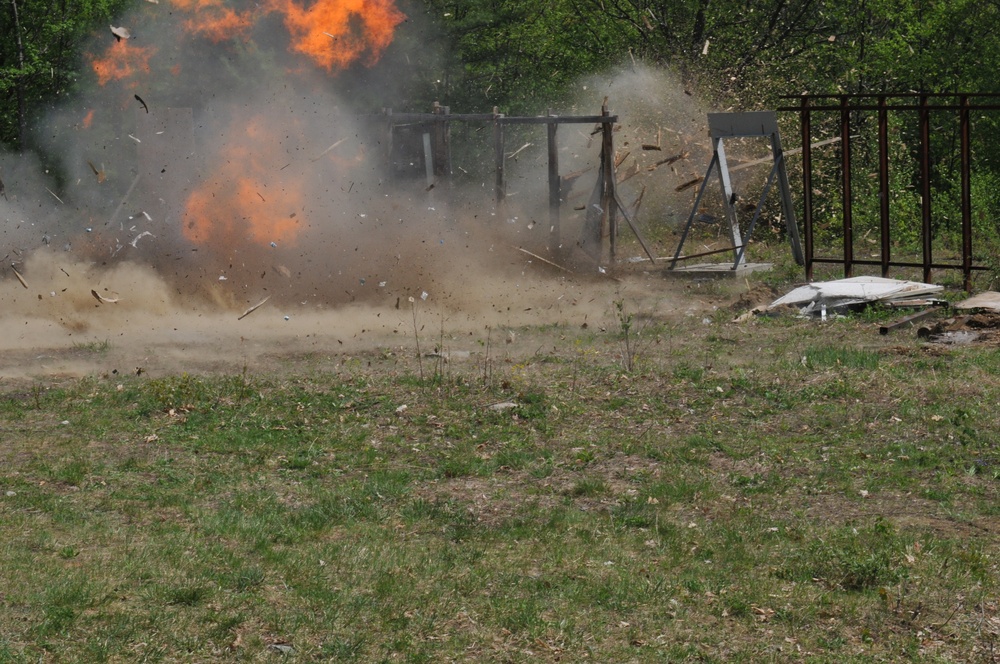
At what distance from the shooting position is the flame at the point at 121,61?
25172 mm

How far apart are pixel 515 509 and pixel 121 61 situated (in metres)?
21.3

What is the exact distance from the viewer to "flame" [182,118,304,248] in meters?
18.7

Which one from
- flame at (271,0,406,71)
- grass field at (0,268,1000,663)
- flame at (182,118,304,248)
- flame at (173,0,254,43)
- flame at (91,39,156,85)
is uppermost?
flame at (91,39,156,85)

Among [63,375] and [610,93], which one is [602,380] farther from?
[610,93]

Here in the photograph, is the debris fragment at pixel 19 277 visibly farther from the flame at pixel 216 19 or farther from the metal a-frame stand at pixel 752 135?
the metal a-frame stand at pixel 752 135

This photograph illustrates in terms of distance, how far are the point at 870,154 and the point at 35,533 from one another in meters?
21.8

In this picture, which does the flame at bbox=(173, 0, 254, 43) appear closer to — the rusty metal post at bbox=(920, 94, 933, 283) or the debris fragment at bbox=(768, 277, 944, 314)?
the debris fragment at bbox=(768, 277, 944, 314)

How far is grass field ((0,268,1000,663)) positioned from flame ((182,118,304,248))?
6096mm

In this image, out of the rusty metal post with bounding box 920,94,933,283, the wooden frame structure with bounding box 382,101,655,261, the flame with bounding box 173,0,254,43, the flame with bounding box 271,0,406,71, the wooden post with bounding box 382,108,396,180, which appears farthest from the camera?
the wooden post with bounding box 382,108,396,180

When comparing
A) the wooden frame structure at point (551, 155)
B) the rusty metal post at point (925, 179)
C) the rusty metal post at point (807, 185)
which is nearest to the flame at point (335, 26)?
the wooden frame structure at point (551, 155)

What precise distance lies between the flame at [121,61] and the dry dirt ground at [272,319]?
9206 millimetres

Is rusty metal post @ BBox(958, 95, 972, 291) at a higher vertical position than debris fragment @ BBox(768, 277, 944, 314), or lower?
higher

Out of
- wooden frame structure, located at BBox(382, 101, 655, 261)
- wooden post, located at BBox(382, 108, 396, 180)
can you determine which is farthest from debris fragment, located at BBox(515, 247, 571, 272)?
wooden post, located at BBox(382, 108, 396, 180)

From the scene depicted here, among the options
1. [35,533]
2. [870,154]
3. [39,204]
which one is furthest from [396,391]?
[870,154]
